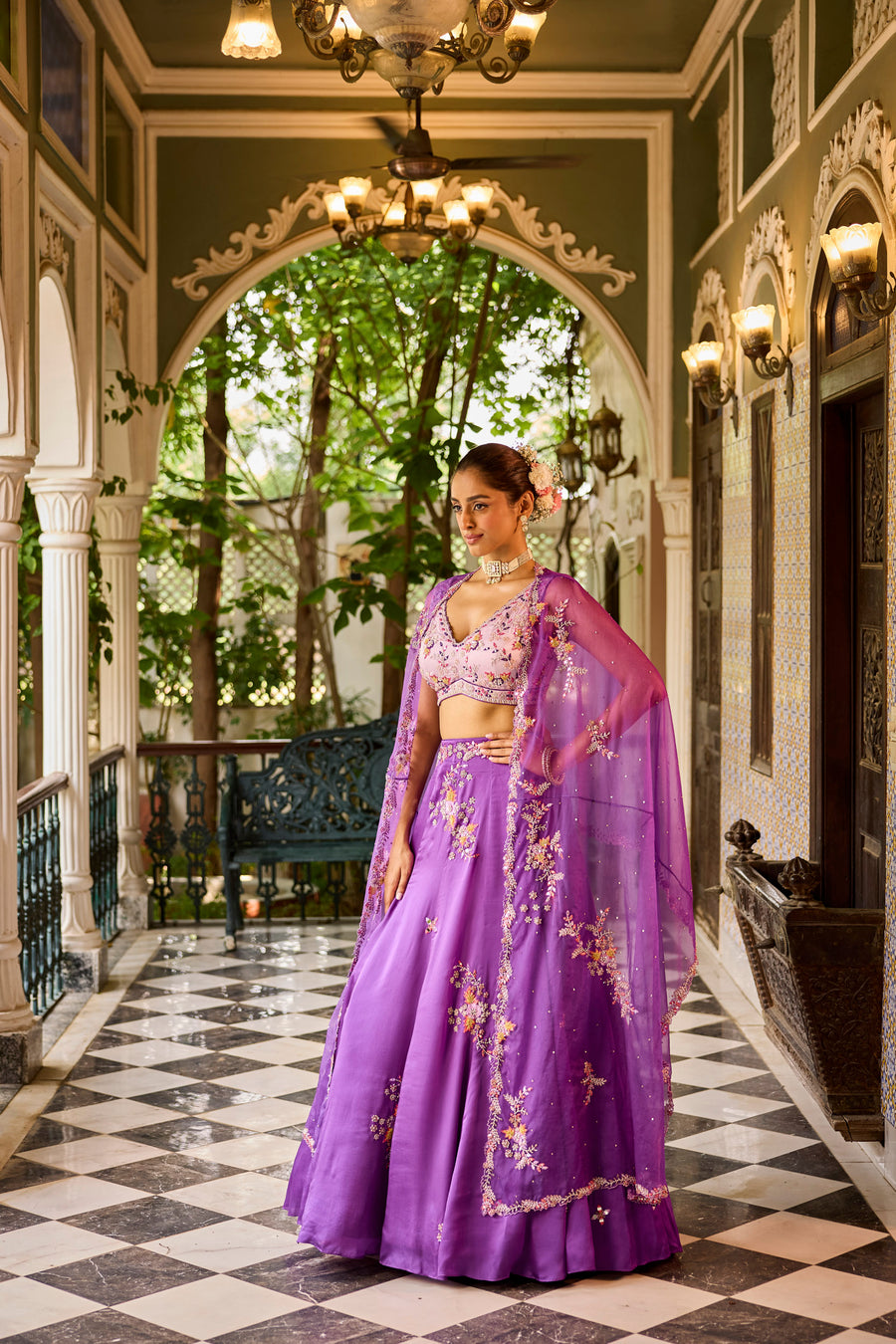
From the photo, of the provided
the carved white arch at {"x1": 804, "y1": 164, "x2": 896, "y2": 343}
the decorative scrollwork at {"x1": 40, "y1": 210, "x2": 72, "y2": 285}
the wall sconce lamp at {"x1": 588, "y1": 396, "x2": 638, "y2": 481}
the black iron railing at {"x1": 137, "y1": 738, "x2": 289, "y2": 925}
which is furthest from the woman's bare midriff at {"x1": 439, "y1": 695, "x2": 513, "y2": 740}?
the wall sconce lamp at {"x1": 588, "y1": 396, "x2": 638, "y2": 481}

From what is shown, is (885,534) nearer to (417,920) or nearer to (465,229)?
(417,920)

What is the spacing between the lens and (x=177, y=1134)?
4.37 m

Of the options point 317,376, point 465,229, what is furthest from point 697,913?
point 317,376

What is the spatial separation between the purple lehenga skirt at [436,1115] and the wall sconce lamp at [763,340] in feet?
7.25

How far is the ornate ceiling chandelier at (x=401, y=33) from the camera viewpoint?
3.15m

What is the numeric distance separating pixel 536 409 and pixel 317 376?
5.13 ft

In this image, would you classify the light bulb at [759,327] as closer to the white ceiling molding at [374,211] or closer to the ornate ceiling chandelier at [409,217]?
the ornate ceiling chandelier at [409,217]

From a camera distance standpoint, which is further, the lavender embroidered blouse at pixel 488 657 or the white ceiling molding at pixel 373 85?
the white ceiling molding at pixel 373 85

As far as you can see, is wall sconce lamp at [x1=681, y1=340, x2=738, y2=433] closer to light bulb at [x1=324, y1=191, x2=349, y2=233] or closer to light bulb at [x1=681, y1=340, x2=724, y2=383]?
light bulb at [x1=681, y1=340, x2=724, y2=383]

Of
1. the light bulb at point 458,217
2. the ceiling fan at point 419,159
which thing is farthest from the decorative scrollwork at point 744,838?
the light bulb at point 458,217

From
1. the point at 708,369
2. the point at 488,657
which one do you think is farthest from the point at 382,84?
the point at 488,657

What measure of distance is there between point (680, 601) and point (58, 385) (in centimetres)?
326

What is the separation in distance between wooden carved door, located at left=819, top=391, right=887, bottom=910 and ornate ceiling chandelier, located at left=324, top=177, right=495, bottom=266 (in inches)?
85.8

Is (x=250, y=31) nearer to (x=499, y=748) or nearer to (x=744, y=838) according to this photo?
(x=499, y=748)
